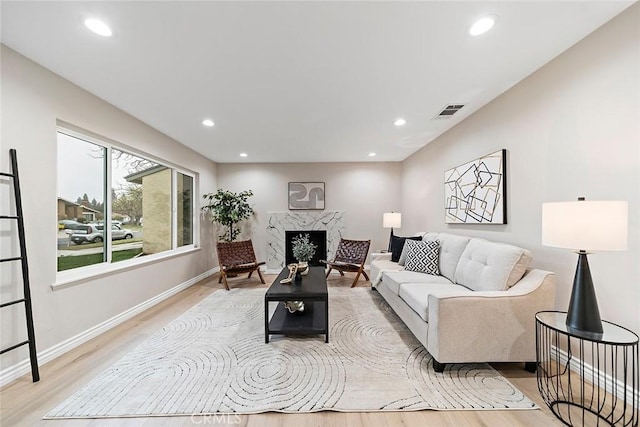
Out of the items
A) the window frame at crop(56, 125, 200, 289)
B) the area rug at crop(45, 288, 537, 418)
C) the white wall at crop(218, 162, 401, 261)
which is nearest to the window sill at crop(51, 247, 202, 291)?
the window frame at crop(56, 125, 200, 289)

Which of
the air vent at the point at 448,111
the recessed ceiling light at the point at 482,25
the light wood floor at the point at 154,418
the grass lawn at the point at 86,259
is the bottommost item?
the light wood floor at the point at 154,418

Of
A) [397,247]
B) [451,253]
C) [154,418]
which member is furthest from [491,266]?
[154,418]

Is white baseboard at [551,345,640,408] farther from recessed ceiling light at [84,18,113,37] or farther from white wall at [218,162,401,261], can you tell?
white wall at [218,162,401,261]

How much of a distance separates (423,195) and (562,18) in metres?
3.31

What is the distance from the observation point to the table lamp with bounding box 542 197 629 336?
1445 millimetres

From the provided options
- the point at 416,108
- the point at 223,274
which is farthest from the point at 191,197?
the point at 416,108

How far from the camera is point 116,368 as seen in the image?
2148 mm

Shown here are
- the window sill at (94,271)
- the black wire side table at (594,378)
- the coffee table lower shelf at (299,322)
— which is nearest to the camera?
the black wire side table at (594,378)

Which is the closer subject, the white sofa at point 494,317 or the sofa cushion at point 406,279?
the white sofa at point 494,317

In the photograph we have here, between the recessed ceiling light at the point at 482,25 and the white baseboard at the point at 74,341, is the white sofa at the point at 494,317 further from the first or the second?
the white baseboard at the point at 74,341

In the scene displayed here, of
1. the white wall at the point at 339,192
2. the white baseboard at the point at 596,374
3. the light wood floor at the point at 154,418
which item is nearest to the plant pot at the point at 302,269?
the light wood floor at the point at 154,418

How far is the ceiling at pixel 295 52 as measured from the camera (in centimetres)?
163

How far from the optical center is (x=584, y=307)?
159cm

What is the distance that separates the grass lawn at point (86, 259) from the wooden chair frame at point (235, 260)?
1.34 m
